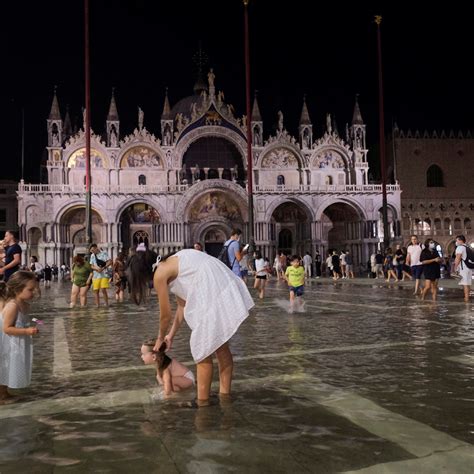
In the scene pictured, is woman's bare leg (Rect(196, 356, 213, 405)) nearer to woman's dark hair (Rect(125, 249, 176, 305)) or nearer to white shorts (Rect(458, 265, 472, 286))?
woman's dark hair (Rect(125, 249, 176, 305))

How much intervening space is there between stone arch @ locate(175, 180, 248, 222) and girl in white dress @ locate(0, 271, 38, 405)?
39.9 metres

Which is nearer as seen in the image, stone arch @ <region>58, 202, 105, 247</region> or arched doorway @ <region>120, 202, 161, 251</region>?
stone arch @ <region>58, 202, 105, 247</region>

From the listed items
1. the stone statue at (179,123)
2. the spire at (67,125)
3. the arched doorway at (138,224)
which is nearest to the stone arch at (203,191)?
the arched doorway at (138,224)

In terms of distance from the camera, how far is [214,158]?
48406mm

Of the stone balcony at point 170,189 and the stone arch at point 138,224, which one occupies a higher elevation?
the stone balcony at point 170,189

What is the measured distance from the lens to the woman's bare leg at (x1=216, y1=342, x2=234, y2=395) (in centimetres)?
442

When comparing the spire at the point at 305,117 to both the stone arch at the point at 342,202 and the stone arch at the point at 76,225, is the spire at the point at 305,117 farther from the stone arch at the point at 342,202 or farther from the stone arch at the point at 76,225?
the stone arch at the point at 76,225

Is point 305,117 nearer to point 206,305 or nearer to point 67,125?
point 67,125

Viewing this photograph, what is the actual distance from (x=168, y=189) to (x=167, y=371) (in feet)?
136

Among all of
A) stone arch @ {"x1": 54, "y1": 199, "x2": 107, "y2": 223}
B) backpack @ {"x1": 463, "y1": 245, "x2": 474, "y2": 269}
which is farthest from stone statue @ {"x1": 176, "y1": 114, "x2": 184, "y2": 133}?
backpack @ {"x1": 463, "y1": 245, "x2": 474, "y2": 269}

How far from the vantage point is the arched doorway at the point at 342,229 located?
47438 mm

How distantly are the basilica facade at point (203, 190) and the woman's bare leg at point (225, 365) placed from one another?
131 feet

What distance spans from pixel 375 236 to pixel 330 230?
206 inches

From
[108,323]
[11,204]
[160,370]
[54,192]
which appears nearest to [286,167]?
[54,192]
